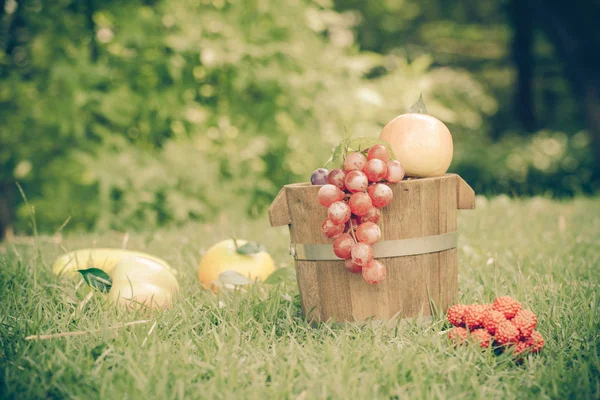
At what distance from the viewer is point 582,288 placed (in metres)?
2.13

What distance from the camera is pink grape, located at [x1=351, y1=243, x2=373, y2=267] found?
162 centimetres

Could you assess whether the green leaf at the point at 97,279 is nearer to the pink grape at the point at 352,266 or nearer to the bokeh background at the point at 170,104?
the pink grape at the point at 352,266

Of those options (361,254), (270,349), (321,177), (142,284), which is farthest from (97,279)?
(361,254)

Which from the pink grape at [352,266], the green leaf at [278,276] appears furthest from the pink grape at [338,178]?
the green leaf at [278,276]

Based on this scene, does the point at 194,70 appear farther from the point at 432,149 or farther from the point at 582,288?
the point at 582,288

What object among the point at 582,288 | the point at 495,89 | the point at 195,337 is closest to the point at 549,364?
the point at 582,288

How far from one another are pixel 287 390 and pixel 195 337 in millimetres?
443

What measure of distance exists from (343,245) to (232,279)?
2.21 feet

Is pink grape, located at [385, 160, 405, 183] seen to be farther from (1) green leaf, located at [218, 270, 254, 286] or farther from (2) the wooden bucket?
(1) green leaf, located at [218, 270, 254, 286]

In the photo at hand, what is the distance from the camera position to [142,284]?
6.64 ft

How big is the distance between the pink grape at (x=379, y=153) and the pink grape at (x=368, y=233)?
208mm

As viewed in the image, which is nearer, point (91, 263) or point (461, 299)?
point (461, 299)

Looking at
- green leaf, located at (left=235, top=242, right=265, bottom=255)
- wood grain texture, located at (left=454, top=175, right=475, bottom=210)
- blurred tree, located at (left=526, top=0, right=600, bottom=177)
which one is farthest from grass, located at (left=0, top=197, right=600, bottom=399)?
blurred tree, located at (left=526, top=0, right=600, bottom=177)

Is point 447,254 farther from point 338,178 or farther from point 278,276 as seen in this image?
point 278,276
